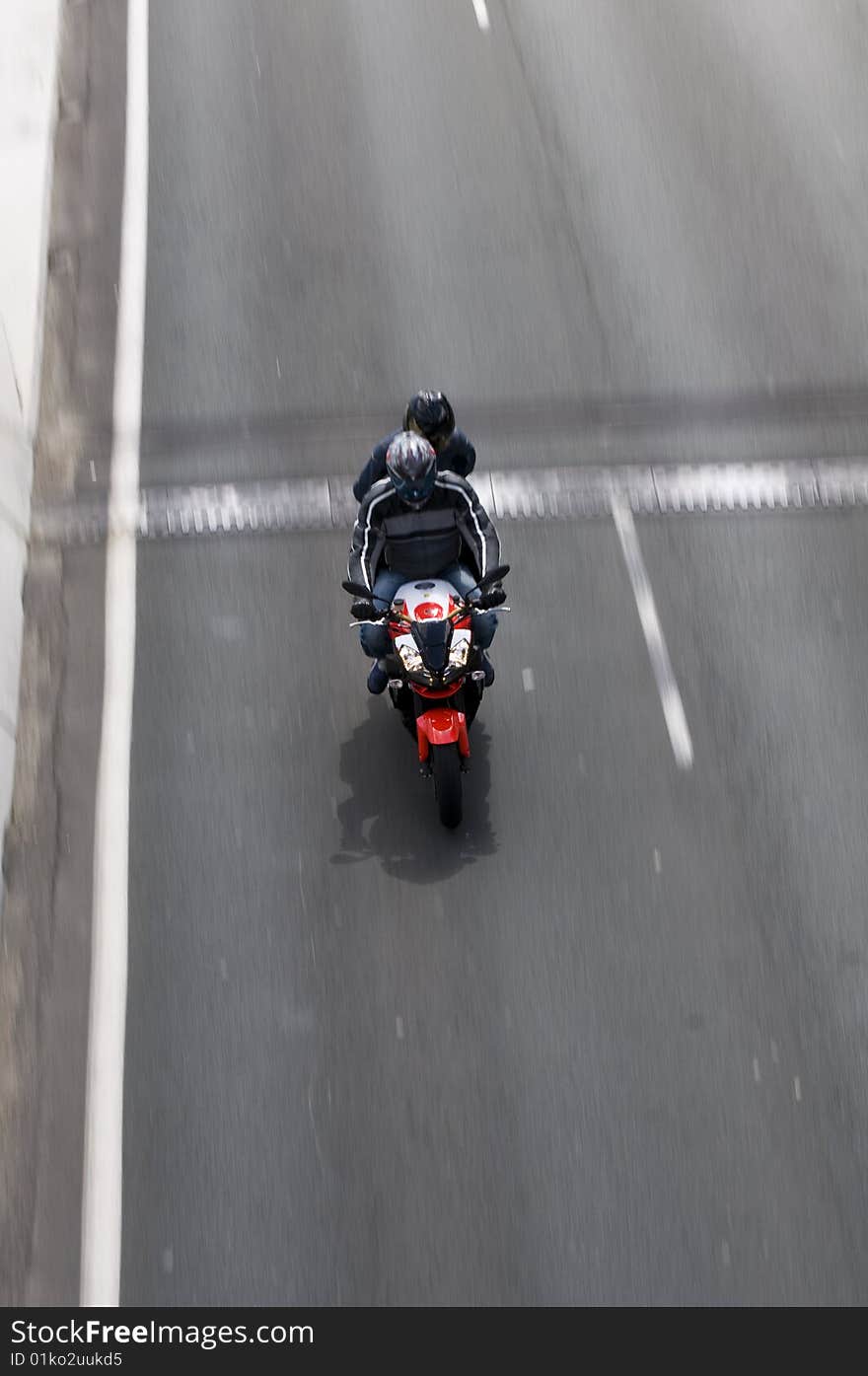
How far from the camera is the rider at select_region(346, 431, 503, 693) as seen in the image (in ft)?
37.2

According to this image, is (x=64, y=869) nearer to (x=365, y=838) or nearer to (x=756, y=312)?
(x=365, y=838)

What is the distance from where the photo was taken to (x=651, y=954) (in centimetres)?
1066

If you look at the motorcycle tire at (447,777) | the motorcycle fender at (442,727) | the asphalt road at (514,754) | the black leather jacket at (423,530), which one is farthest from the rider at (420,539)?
the asphalt road at (514,754)

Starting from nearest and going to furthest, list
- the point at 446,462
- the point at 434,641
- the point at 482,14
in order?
the point at 434,641 → the point at 446,462 → the point at 482,14

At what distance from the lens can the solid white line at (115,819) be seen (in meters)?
9.56

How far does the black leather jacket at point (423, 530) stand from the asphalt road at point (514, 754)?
1310 millimetres

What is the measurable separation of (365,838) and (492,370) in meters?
5.22

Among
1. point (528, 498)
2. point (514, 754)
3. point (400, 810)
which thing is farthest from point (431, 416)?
point (528, 498)

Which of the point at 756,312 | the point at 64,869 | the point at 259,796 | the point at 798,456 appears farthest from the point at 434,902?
the point at 756,312

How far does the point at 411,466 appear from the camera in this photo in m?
11.0

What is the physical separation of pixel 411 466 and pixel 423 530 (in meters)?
0.56

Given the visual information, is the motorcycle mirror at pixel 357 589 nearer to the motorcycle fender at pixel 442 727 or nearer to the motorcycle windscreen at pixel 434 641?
the motorcycle windscreen at pixel 434 641

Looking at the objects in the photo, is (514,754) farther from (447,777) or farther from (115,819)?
(115,819)

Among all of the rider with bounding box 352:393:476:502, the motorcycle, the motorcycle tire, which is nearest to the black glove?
the motorcycle
